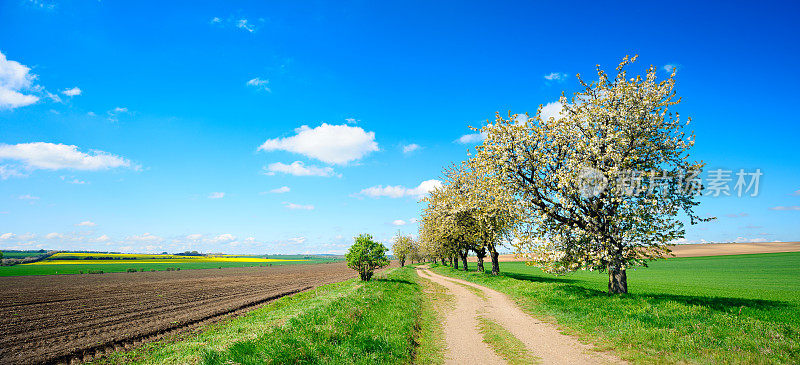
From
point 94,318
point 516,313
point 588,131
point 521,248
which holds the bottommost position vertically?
point 94,318

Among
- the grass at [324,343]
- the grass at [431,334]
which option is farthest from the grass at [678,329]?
the grass at [324,343]

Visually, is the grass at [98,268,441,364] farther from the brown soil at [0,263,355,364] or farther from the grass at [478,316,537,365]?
the brown soil at [0,263,355,364]

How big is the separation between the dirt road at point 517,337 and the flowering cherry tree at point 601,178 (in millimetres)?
4773

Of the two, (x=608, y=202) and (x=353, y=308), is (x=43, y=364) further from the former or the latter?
(x=608, y=202)

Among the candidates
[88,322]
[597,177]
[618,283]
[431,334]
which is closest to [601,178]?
[597,177]

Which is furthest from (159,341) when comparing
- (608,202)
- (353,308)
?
(608,202)

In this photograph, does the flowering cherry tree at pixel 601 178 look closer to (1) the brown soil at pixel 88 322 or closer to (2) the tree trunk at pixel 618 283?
(2) the tree trunk at pixel 618 283

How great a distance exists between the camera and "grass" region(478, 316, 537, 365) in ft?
30.4

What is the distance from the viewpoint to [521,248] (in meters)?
19.5

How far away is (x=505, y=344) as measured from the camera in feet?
35.2

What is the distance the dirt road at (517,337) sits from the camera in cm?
936

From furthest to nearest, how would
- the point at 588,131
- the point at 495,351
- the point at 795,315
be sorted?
the point at 588,131 → the point at 795,315 → the point at 495,351

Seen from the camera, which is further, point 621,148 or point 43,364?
point 621,148

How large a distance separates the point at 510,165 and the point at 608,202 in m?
5.35
